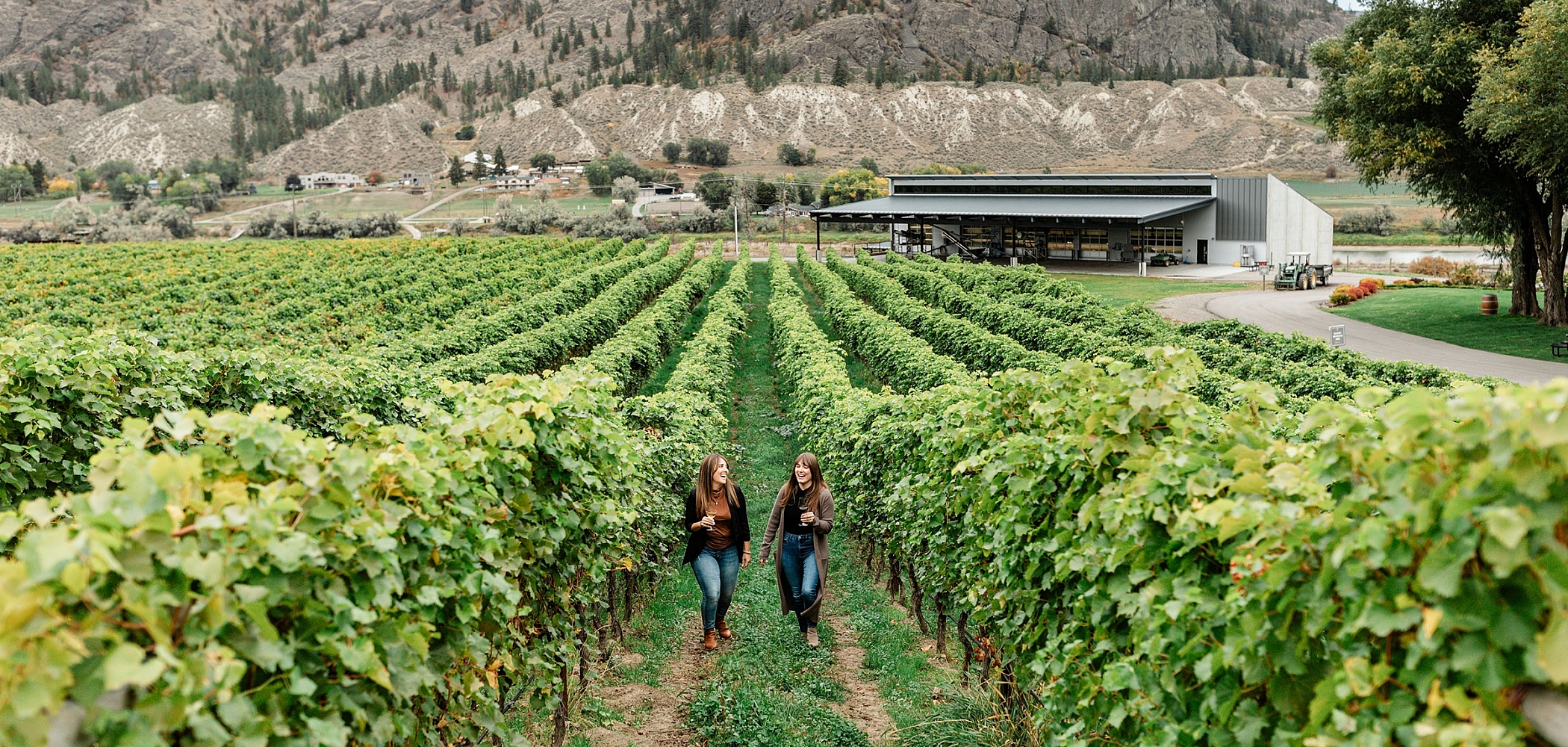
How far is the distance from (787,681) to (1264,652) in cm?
493

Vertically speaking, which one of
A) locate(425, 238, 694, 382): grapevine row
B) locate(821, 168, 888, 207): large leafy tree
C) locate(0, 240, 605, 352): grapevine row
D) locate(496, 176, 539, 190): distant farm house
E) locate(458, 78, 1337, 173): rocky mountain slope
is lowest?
locate(425, 238, 694, 382): grapevine row

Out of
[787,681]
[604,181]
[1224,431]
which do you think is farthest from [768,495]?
[604,181]

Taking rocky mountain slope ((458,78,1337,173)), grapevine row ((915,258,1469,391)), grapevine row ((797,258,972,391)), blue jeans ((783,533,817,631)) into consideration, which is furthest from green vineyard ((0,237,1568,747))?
rocky mountain slope ((458,78,1337,173))

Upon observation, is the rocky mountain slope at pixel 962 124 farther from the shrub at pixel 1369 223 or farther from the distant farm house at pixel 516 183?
the shrub at pixel 1369 223

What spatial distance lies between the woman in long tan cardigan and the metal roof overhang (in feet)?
144

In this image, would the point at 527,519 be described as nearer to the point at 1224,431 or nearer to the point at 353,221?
the point at 1224,431

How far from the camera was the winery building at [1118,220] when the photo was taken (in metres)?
54.8

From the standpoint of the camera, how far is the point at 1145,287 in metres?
44.3

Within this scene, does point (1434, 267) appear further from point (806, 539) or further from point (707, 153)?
point (707, 153)

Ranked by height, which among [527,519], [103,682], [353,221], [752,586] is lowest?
[752,586]

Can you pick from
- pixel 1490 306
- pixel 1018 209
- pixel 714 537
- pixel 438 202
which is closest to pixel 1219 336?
pixel 714 537

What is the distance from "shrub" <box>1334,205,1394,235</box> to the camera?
7256 cm

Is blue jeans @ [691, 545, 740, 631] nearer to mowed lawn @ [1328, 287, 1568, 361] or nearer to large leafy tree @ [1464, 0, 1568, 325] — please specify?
large leafy tree @ [1464, 0, 1568, 325]

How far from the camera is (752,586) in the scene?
34.8ft
